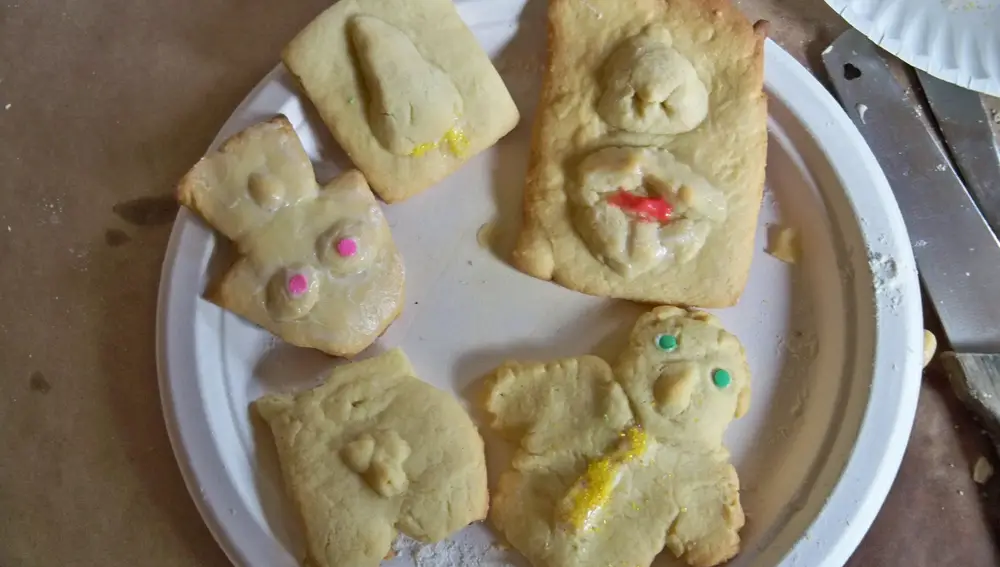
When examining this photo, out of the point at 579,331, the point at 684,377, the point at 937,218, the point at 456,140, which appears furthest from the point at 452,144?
the point at 937,218

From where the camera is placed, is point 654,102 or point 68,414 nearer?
point 654,102

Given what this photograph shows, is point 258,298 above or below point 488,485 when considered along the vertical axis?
above

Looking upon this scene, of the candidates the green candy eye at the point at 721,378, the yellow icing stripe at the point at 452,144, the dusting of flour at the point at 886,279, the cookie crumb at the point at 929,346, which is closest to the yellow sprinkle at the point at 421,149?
the yellow icing stripe at the point at 452,144

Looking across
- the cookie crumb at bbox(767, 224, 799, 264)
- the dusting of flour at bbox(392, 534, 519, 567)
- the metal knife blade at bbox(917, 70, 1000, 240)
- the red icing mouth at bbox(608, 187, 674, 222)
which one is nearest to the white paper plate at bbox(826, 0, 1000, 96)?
the metal knife blade at bbox(917, 70, 1000, 240)

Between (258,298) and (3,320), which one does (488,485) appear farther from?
(3,320)

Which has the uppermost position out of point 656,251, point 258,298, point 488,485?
point 258,298

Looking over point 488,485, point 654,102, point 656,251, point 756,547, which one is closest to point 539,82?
point 654,102

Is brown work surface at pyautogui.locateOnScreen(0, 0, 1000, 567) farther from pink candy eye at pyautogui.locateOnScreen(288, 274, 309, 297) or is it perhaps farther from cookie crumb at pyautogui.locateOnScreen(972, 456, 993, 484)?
pink candy eye at pyautogui.locateOnScreen(288, 274, 309, 297)

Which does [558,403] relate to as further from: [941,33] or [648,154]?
[941,33]
